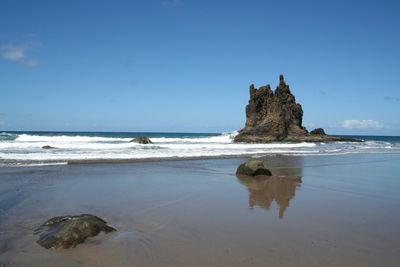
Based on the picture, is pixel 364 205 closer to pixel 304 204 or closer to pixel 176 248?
pixel 304 204

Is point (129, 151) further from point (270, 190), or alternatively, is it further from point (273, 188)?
point (270, 190)

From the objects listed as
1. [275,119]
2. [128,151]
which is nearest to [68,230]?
[128,151]

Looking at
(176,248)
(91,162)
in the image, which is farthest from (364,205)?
(91,162)

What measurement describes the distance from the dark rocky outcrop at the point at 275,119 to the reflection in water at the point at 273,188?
44006 mm

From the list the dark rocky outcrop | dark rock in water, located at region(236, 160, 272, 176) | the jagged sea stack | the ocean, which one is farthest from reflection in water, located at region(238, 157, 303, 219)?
the jagged sea stack

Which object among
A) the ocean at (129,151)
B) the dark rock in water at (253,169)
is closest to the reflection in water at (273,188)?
the dark rock in water at (253,169)

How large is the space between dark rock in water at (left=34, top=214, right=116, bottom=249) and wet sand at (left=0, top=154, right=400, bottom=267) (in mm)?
144

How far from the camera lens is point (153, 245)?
522cm

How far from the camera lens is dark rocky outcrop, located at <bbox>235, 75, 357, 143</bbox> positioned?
2359 inches

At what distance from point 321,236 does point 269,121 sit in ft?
185

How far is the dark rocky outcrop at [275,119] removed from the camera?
2359 inches

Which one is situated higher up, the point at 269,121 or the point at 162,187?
the point at 269,121

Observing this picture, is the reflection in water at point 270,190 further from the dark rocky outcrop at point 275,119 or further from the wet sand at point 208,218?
the dark rocky outcrop at point 275,119

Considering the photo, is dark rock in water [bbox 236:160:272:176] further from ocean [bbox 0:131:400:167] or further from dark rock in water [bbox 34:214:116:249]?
dark rock in water [bbox 34:214:116:249]
